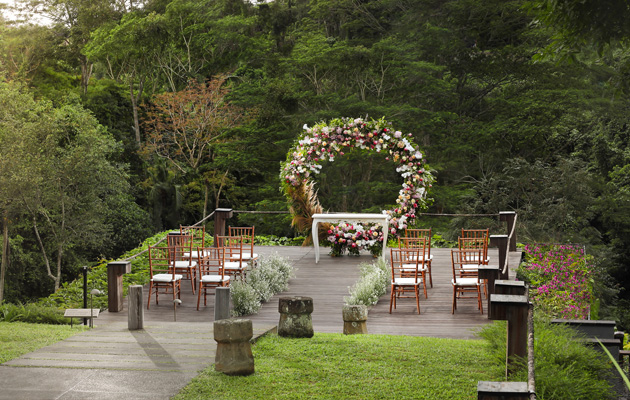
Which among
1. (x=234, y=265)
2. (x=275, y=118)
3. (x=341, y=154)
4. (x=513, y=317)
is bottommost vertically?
(x=234, y=265)

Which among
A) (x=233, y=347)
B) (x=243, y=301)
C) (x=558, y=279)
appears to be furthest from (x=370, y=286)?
(x=233, y=347)

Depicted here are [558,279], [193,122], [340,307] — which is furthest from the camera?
[193,122]

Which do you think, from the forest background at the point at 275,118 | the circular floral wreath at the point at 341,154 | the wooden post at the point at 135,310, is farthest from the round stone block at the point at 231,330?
the forest background at the point at 275,118

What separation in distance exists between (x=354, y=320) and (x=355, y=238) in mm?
5587

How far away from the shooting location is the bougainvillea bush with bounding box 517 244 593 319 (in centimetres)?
998

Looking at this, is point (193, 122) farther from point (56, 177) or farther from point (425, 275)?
point (425, 275)

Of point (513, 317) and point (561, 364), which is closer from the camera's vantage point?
point (513, 317)

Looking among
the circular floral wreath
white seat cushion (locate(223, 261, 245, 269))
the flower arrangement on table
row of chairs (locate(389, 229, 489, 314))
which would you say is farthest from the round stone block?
the circular floral wreath

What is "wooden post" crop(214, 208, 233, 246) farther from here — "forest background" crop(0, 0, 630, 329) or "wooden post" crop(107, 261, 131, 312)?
"forest background" crop(0, 0, 630, 329)

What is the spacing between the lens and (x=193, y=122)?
23953mm

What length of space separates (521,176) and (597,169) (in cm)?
300

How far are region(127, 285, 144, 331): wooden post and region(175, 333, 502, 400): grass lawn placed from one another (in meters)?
1.42

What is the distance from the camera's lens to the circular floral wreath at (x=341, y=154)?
13438mm

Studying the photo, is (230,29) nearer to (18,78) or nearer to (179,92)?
(179,92)
